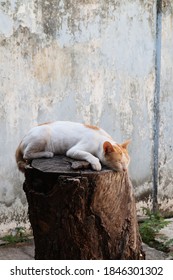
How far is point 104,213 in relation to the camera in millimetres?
5102

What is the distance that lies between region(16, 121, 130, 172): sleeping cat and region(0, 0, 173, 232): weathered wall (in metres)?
1.95

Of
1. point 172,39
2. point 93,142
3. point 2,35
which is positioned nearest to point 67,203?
point 93,142

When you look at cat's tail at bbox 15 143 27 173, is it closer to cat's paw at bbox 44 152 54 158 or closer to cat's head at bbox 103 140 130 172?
cat's paw at bbox 44 152 54 158

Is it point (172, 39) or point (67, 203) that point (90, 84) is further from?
point (67, 203)

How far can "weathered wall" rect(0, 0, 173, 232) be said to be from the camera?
7.41 meters

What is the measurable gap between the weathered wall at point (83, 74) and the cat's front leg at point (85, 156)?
7.28ft

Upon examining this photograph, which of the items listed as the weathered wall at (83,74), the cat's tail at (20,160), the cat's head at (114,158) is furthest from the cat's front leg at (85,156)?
the weathered wall at (83,74)

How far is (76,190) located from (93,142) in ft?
2.04

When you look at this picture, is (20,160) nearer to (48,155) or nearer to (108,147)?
(48,155)

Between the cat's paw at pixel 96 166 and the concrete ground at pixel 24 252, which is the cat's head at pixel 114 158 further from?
the concrete ground at pixel 24 252

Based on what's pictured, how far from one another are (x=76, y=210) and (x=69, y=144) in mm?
716

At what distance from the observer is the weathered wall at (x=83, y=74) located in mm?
7410

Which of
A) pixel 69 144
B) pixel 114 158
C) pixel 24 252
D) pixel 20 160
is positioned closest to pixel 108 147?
pixel 114 158

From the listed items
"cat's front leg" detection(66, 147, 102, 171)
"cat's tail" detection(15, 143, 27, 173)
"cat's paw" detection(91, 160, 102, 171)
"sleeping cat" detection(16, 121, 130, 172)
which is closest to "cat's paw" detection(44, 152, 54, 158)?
"sleeping cat" detection(16, 121, 130, 172)
